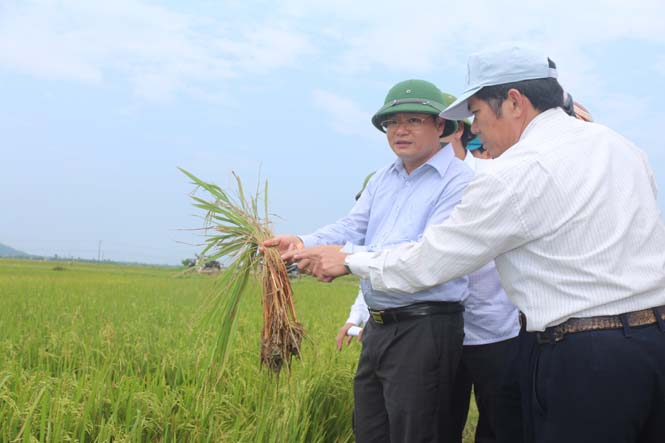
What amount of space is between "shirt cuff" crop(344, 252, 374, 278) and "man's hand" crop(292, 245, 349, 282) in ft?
0.32

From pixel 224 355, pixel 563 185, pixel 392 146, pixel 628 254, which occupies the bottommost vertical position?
pixel 224 355

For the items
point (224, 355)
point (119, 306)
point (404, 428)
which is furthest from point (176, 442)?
point (119, 306)

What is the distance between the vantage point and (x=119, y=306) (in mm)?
7652

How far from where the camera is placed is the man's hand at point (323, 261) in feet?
7.72

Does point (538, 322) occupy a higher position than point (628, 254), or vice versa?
point (628, 254)

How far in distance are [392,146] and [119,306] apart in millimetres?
5760

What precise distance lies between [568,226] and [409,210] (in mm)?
923

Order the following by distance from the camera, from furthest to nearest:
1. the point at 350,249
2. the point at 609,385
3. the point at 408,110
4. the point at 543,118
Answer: the point at 408,110
the point at 350,249
the point at 543,118
the point at 609,385

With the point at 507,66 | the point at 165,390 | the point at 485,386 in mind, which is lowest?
the point at 165,390

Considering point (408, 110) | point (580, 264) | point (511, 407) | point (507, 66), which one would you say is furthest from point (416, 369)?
point (507, 66)

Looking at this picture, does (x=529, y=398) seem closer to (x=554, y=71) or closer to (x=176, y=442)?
(x=554, y=71)

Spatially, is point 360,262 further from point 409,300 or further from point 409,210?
point 409,210

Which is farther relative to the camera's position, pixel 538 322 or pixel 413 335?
pixel 413 335

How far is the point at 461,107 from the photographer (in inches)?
83.8
